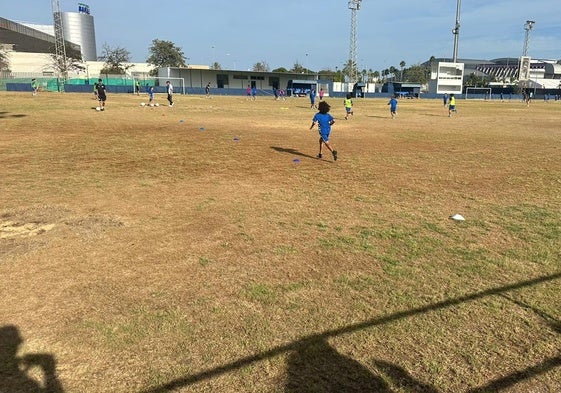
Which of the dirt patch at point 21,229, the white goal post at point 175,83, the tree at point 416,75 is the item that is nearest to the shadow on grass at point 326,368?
the dirt patch at point 21,229

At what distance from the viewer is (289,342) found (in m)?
3.62

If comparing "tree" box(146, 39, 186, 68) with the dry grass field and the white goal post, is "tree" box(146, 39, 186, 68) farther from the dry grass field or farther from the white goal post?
the dry grass field

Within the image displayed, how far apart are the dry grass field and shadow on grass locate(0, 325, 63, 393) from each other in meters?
0.01

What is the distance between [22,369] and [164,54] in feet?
422

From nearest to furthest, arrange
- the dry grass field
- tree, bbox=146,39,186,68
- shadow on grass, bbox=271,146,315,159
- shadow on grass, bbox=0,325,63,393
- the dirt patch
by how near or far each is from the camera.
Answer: shadow on grass, bbox=0,325,63,393 → the dry grass field → the dirt patch → shadow on grass, bbox=271,146,315,159 → tree, bbox=146,39,186,68

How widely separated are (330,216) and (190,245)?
2594 mm

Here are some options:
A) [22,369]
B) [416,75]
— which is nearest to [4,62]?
[22,369]

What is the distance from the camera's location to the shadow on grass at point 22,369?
9.95 ft

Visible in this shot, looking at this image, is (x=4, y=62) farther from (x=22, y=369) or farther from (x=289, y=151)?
(x=22, y=369)

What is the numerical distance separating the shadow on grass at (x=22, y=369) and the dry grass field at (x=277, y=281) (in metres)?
0.01

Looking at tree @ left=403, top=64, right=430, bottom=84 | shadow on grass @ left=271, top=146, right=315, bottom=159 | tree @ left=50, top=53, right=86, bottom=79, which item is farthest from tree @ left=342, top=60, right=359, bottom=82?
shadow on grass @ left=271, top=146, right=315, bottom=159

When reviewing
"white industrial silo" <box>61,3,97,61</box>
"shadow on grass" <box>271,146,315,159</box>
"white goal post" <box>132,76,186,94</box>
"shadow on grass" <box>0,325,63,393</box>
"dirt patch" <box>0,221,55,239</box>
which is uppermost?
"white industrial silo" <box>61,3,97,61</box>

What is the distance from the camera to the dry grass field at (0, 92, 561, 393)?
3.28 metres

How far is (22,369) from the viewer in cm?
322
